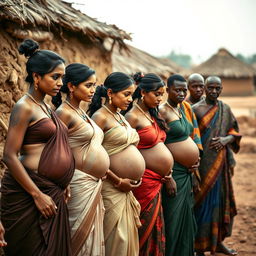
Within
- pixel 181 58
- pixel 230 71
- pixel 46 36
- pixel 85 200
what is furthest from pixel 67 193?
pixel 181 58

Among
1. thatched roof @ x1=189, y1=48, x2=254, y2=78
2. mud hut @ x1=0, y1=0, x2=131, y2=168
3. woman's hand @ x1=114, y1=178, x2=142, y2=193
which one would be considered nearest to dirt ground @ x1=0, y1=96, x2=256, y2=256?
→ woman's hand @ x1=114, y1=178, x2=142, y2=193

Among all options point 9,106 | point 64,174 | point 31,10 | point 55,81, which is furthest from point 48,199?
point 31,10

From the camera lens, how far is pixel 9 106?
4.57 meters

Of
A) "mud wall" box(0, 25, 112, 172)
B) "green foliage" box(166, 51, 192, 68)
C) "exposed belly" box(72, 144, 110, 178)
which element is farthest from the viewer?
"green foliage" box(166, 51, 192, 68)

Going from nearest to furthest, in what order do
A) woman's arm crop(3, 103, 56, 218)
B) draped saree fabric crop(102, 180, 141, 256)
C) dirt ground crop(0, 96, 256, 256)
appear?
woman's arm crop(3, 103, 56, 218)
draped saree fabric crop(102, 180, 141, 256)
dirt ground crop(0, 96, 256, 256)

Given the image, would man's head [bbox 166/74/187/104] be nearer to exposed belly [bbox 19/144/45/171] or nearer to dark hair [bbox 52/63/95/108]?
dark hair [bbox 52/63/95/108]

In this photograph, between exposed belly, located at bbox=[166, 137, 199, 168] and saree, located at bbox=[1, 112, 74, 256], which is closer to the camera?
saree, located at bbox=[1, 112, 74, 256]

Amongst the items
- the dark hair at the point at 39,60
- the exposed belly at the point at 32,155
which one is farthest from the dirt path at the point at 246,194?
the dark hair at the point at 39,60

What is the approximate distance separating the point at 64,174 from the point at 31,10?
8.28ft

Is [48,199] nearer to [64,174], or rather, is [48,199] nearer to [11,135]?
[64,174]

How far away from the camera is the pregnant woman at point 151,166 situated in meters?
4.30

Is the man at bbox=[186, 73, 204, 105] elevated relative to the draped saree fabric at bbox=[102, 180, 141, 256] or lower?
elevated

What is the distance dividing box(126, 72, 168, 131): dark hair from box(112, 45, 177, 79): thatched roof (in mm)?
4600

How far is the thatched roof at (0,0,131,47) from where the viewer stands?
438 cm
